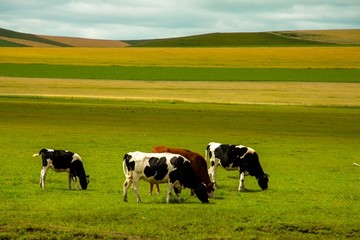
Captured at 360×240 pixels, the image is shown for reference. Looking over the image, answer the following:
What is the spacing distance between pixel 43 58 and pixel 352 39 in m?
85.7

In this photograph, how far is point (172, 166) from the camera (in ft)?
70.1

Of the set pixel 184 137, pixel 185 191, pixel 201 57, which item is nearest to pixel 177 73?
pixel 201 57

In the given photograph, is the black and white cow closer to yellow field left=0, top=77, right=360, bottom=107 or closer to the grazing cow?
the grazing cow

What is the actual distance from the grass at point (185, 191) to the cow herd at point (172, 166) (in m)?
0.53

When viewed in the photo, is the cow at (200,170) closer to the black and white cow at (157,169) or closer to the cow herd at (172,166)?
the cow herd at (172,166)

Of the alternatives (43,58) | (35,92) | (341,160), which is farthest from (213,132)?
(43,58)

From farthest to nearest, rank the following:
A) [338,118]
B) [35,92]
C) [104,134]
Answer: [35,92]
[338,118]
[104,134]

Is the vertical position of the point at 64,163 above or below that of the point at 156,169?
below

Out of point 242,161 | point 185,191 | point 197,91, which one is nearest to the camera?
point 185,191

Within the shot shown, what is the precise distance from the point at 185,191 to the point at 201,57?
11373 cm

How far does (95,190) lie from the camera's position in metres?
24.6

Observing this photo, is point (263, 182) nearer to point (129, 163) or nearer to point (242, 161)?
point (242, 161)

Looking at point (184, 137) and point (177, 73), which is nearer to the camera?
point (184, 137)

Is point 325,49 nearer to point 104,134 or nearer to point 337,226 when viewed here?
point 104,134
